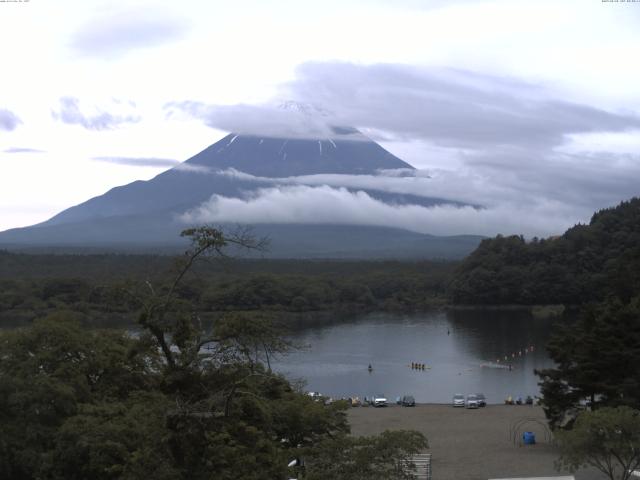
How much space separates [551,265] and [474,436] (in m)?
45.5

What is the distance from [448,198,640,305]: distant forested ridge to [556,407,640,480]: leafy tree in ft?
151

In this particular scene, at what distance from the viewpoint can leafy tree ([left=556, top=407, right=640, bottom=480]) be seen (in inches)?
456

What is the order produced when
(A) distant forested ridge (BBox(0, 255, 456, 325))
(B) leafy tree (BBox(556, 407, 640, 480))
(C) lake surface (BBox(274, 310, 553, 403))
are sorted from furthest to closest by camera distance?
(A) distant forested ridge (BBox(0, 255, 456, 325))
(C) lake surface (BBox(274, 310, 553, 403))
(B) leafy tree (BBox(556, 407, 640, 480))

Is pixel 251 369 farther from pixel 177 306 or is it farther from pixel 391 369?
pixel 391 369

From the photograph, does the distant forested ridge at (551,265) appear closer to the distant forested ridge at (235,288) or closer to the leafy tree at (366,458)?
the distant forested ridge at (235,288)

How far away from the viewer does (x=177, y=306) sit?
306 inches

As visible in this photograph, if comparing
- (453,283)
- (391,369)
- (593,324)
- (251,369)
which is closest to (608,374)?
(593,324)

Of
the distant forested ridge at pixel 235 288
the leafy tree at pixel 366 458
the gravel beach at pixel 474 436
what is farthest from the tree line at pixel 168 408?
the distant forested ridge at pixel 235 288

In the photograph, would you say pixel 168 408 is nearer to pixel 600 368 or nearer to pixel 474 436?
pixel 600 368

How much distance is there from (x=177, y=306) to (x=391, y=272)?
63425mm

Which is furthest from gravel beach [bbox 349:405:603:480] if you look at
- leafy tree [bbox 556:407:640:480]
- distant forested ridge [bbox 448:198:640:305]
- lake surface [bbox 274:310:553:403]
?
distant forested ridge [bbox 448:198:640:305]

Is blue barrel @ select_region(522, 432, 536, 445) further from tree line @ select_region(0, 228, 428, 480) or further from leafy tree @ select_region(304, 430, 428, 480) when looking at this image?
leafy tree @ select_region(304, 430, 428, 480)

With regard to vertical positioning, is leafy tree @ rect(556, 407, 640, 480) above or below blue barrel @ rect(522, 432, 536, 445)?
above

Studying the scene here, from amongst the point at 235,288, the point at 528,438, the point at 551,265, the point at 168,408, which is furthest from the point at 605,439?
the point at 551,265
